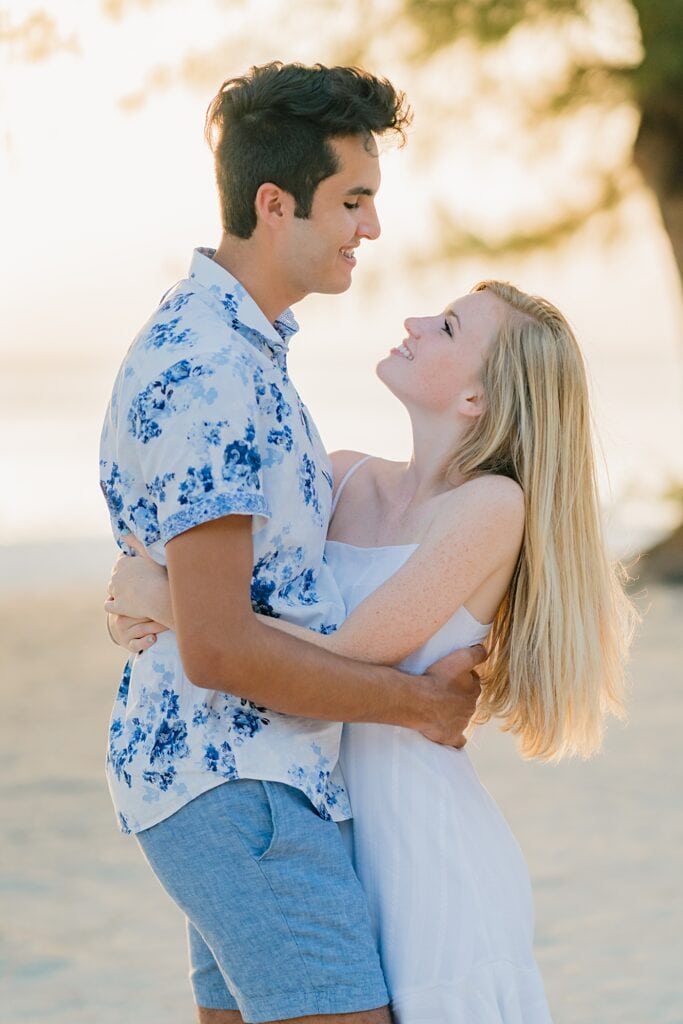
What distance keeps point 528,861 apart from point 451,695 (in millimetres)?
2876

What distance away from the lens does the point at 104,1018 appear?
3.76m

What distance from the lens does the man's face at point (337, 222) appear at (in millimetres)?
2023

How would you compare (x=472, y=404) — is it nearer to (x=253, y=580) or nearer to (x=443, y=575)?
(x=443, y=575)

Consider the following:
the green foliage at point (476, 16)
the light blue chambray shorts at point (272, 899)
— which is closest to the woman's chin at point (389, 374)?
the light blue chambray shorts at point (272, 899)

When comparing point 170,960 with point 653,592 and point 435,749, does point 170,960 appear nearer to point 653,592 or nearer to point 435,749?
point 435,749

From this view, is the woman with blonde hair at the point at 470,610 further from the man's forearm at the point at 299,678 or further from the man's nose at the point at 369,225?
the man's nose at the point at 369,225

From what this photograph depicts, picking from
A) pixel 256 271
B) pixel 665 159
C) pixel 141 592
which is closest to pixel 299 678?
pixel 141 592

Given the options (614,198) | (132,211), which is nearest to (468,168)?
(614,198)

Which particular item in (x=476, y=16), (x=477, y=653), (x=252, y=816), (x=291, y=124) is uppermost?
(x=476, y=16)

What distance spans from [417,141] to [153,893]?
20.6 ft

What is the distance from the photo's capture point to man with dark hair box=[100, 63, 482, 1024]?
184cm

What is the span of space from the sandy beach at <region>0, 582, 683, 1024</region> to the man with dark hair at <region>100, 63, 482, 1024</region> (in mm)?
1142

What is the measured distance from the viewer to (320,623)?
6.92 feet

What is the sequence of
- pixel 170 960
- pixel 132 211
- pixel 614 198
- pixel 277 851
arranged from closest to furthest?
pixel 277 851 → pixel 170 960 → pixel 614 198 → pixel 132 211
